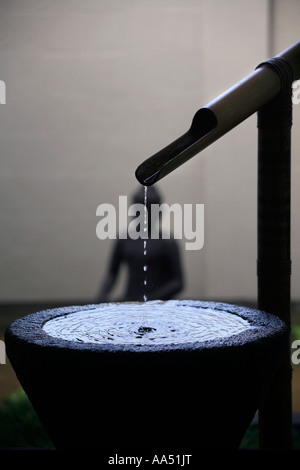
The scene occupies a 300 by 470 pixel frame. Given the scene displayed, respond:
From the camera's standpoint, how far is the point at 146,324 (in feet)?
4.68

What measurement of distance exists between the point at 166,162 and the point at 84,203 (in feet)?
16.0

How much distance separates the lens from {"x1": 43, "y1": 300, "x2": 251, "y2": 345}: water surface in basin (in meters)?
1.27

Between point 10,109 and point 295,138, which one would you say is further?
point 10,109

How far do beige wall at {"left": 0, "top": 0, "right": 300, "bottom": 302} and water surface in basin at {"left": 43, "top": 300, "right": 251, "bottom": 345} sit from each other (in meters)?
4.29

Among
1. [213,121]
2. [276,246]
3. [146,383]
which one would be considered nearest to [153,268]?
[276,246]

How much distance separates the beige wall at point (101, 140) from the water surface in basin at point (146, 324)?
4293 mm

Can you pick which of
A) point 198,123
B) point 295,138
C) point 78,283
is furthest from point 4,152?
point 198,123

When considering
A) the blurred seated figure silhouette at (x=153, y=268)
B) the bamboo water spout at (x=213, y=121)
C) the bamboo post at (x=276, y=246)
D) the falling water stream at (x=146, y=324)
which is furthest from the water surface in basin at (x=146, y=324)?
the blurred seated figure silhouette at (x=153, y=268)

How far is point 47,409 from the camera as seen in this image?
3.97 ft

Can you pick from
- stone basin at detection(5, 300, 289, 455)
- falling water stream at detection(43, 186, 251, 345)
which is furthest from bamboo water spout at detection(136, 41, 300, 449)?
stone basin at detection(5, 300, 289, 455)

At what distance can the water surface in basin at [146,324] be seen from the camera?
1267mm

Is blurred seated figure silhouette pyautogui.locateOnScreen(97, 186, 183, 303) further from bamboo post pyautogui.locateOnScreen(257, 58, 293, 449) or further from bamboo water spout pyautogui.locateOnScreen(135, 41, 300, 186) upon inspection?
bamboo water spout pyautogui.locateOnScreen(135, 41, 300, 186)

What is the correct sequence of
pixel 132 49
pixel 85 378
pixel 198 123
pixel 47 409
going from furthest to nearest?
pixel 132 49
pixel 198 123
pixel 47 409
pixel 85 378
